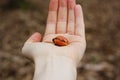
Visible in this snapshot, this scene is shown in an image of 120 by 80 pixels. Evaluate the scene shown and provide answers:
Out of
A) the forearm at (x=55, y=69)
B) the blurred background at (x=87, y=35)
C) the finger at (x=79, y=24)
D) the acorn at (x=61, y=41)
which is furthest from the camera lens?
the blurred background at (x=87, y=35)

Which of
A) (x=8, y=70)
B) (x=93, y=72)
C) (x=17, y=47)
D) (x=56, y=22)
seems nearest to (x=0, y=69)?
(x=8, y=70)

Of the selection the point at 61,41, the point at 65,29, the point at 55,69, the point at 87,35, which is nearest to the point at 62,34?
the point at 65,29

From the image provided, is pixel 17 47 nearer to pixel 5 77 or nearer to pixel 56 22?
pixel 5 77

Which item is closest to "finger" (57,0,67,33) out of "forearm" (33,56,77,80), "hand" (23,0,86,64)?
"hand" (23,0,86,64)

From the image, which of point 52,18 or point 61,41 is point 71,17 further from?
point 61,41

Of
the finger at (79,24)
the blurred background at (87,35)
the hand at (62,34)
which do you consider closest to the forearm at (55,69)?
the hand at (62,34)

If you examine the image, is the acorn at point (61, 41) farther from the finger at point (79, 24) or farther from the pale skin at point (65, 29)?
the finger at point (79, 24)
